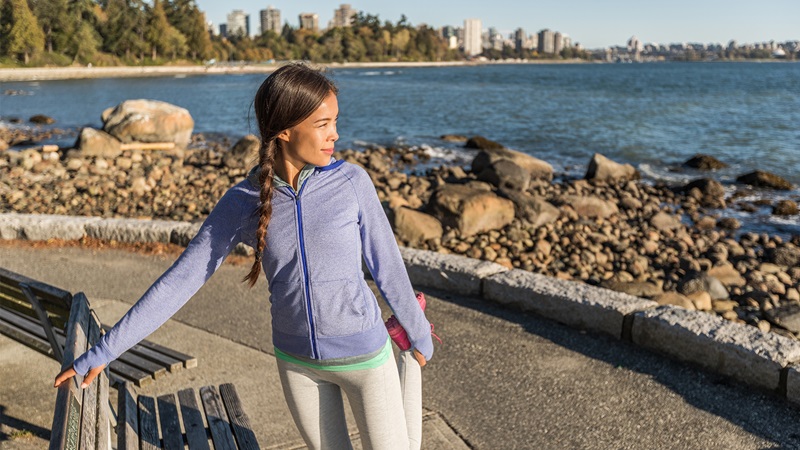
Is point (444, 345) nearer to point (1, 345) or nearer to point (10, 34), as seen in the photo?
point (1, 345)

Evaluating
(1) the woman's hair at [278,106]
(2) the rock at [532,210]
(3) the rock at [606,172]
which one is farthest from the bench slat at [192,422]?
(3) the rock at [606,172]

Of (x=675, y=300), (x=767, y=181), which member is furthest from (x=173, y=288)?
(x=767, y=181)

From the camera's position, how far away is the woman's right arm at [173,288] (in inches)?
83.6

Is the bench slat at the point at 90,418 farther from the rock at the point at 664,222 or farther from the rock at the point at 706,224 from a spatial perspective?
the rock at the point at 706,224

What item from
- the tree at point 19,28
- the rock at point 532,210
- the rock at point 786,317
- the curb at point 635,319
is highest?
the tree at point 19,28

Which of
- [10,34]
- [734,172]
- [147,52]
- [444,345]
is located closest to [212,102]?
[734,172]

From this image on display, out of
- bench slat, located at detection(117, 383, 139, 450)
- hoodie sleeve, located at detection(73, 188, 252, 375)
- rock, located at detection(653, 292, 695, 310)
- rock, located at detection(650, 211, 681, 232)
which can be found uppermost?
hoodie sleeve, located at detection(73, 188, 252, 375)

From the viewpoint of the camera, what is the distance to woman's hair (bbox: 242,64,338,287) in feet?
6.61

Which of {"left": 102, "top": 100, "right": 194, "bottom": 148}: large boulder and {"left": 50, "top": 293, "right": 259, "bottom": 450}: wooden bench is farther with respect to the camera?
{"left": 102, "top": 100, "right": 194, "bottom": 148}: large boulder

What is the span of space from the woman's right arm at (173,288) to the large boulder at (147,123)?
64.9 ft

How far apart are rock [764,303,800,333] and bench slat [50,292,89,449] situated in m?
6.18

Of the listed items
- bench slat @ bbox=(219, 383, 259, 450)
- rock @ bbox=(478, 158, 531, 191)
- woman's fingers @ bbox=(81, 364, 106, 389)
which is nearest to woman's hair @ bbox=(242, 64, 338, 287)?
woman's fingers @ bbox=(81, 364, 106, 389)

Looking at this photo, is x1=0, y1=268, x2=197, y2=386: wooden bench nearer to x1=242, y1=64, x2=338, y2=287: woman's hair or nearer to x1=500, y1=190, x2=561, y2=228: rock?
x1=242, y1=64, x2=338, y2=287: woman's hair

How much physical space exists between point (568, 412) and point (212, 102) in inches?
1826
